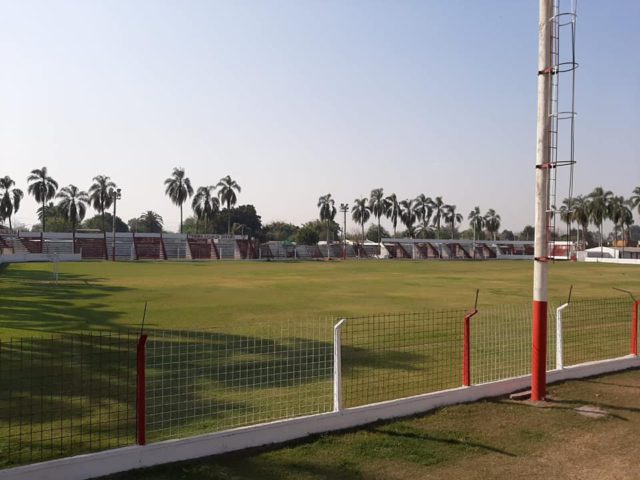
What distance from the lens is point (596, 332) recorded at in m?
14.1

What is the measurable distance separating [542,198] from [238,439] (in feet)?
16.8

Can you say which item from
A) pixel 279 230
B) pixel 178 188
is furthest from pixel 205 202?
pixel 279 230

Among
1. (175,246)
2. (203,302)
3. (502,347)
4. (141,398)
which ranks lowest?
(203,302)

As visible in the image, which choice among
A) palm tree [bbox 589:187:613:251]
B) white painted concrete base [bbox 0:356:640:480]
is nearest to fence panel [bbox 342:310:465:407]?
white painted concrete base [bbox 0:356:640:480]

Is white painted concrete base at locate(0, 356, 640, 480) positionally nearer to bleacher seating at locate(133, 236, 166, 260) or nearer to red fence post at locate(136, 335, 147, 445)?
red fence post at locate(136, 335, 147, 445)

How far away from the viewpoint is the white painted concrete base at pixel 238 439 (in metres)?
5.09

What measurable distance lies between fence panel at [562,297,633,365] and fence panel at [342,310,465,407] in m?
2.34

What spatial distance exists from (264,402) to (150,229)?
499 ft

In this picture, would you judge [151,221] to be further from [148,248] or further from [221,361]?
[221,361]

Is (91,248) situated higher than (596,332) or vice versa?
(91,248)

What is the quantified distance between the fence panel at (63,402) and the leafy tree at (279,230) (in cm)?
14566

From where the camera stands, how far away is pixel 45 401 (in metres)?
7.61

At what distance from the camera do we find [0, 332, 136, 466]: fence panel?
6051 mm

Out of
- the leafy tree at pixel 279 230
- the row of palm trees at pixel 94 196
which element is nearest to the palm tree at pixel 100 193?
the row of palm trees at pixel 94 196
